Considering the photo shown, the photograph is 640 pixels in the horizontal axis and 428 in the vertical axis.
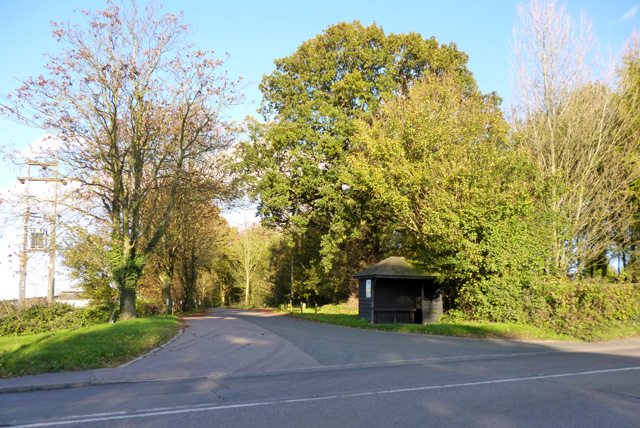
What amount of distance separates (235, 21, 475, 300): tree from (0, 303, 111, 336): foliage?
12.5 meters

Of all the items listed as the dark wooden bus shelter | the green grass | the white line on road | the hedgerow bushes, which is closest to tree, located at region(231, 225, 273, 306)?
the dark wooden bus shelter

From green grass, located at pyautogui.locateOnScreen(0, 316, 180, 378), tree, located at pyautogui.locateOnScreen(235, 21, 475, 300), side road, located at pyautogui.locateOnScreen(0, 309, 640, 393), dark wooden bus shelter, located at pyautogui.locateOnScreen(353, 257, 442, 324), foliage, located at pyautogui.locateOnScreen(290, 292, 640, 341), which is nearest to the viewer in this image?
side road, located at pyautogui.locateOnScreen(0, 309, 640, 393)

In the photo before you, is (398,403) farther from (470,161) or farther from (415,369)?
(470,161)

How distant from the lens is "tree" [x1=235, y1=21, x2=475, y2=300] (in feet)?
95.2

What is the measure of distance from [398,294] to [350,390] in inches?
623

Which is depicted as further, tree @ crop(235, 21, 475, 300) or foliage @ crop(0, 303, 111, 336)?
tree @ crop(235, 21, 475, 300)

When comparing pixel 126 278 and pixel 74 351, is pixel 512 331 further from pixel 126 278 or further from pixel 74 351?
pixel 126 278

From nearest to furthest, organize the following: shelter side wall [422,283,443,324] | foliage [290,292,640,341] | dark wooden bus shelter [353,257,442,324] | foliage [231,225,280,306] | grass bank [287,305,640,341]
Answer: grass bank [287,305,640,341] < foliage [290,292,640,341] < dark wooden bus shelter [353,257,442,324] < shelter side wall [422,283,443,324] < foliage [231,225,280,306]

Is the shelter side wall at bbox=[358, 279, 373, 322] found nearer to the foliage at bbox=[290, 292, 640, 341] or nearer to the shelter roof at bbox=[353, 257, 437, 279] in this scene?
the shelter roof at bbox=[353, 257, 437, 279]

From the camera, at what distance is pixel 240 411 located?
657cm

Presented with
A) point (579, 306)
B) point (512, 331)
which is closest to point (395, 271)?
point (512, 331)

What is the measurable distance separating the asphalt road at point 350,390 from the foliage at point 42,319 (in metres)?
8.13

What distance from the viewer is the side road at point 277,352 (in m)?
9.73

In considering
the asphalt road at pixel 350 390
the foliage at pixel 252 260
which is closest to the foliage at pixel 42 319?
the asphalt road at pixel 350 390
